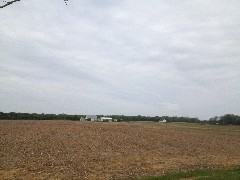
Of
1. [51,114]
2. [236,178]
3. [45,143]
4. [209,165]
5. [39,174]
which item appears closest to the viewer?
[236,178]

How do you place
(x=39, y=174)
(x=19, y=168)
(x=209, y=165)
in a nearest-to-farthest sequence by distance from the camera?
(x=39, y=174), (x=19, y=168), (x=209, y=165)

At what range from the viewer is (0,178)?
18000 mm

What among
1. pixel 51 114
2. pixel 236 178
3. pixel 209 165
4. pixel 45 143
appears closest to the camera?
pixel 236 178

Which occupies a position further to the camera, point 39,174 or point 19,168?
point 19,168

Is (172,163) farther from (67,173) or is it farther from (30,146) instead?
(30,146)

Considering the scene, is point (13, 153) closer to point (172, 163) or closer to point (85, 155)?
point (85, 155)

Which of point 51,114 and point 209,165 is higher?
point 51,114

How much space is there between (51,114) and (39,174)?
327 ft

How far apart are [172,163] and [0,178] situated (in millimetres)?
13897

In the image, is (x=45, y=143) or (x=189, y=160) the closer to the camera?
(x=189, y=160)

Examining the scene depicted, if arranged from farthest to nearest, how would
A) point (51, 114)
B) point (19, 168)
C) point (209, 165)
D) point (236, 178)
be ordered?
point (51, 114) → point (209, 165) → point (19, 168) → point (236, 178)

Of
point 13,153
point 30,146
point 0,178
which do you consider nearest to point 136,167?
point 0,178

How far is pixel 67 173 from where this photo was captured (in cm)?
2033

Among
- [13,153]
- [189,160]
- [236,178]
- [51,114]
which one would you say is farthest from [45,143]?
[51,114]
